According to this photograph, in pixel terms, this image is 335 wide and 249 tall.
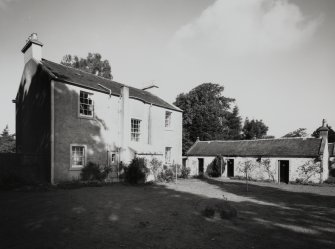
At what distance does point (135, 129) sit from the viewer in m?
21.3

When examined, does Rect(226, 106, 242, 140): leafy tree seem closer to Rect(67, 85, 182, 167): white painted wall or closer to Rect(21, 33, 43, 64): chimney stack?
Rect(67, 85, 182, 167): white painted wall

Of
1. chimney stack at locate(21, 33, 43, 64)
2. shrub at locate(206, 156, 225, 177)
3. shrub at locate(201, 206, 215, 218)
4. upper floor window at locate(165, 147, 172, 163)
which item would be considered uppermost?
chimney stack at locate(21, 33, 43, 64)

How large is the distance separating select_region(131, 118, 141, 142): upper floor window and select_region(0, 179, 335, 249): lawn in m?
10.2

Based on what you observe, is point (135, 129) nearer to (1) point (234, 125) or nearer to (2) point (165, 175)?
(2) point (165, 175)

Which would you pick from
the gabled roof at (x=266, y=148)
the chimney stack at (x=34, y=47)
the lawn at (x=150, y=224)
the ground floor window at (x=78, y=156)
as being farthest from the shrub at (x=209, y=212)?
the gabled roof at (x=266, y=148)

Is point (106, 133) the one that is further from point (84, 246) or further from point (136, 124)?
point (84, 246)

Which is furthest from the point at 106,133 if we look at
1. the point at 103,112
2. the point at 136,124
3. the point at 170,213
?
the point at 170,213

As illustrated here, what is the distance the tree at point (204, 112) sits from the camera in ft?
139

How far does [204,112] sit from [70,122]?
29.9 m

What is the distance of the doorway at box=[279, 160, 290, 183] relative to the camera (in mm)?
23250

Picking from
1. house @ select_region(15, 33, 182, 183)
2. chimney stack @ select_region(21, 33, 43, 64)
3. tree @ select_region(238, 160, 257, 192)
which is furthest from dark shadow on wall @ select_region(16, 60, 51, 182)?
tree @ select_region(238, 160, 257, 192)

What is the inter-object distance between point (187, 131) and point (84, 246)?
3888cm

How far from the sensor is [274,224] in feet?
25.4

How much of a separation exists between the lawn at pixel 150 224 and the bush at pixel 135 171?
219 inches
